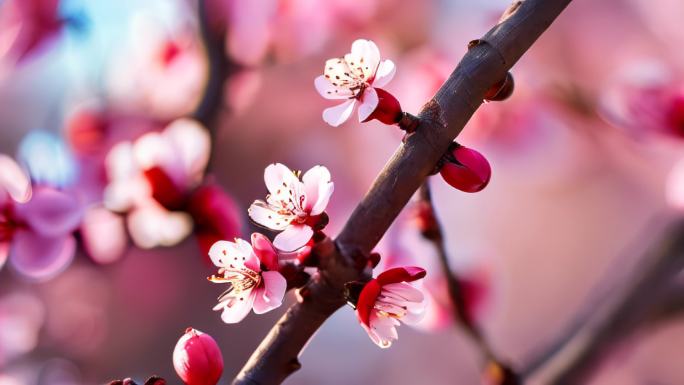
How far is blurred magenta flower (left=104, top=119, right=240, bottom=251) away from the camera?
0.63 metres

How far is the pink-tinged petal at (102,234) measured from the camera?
0.71 metres

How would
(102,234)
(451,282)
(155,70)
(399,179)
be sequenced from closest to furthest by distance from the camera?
(399,179)
(451,282)
(102,234)
(155,70)

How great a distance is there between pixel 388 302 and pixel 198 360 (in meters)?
0.10

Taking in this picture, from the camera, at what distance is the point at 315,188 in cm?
37

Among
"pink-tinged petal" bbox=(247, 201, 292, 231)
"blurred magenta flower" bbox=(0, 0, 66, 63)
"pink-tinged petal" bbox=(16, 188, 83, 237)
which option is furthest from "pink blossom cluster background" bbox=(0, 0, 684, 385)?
"pink-tinged petal" bbox=(247, 201, 292, 231)

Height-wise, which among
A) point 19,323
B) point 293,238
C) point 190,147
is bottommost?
point 19,323

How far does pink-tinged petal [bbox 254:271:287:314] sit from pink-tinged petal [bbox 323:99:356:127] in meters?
0.08

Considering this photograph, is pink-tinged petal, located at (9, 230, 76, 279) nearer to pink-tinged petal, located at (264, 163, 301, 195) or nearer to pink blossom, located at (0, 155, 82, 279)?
pink blossom, located at (0, 155, 82, 279)

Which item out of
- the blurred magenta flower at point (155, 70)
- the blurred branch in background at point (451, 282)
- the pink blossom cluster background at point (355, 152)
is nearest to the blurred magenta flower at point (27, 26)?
the pink blossom cluster background at point (355, 152)

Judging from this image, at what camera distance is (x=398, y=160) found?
14.0 inches

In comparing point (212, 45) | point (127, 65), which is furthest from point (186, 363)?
point (127, 65)

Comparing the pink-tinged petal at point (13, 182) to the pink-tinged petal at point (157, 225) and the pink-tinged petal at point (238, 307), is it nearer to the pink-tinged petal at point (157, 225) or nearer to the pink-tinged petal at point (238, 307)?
the pink-tinged petal at point (157, 225)

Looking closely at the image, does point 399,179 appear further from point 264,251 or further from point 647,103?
point 647,103

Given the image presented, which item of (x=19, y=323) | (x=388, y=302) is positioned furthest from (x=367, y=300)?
(x=19, y=323)
